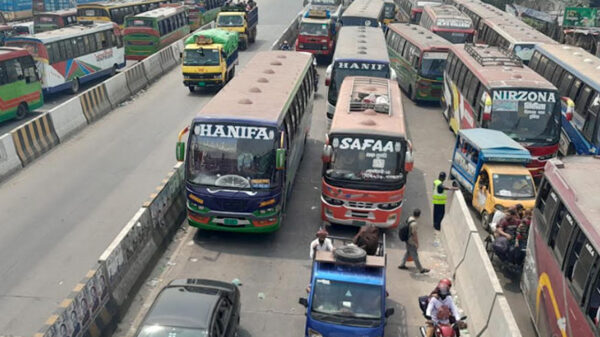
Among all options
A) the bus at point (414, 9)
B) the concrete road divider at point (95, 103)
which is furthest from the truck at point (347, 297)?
the bus at point (414, 9)

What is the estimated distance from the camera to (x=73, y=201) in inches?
631

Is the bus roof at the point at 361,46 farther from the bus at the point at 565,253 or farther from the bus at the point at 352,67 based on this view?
the bus at the point at 565,253

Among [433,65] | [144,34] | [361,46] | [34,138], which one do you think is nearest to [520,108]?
[361,46]

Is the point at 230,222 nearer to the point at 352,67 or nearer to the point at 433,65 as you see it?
the point at 352,67

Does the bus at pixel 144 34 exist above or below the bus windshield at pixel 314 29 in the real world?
below

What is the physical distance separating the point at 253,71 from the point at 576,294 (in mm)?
12534

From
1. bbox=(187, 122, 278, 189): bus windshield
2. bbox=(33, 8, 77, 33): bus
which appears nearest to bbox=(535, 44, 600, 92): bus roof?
bbox=(187, 122, 278, 189): bus windshield

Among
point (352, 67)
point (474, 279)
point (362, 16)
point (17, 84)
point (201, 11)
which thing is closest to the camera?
point (474, 279)

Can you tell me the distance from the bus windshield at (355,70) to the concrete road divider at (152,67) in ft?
41.1

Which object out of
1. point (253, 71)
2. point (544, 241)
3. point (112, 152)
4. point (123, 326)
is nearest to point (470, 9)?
point (253, 71)

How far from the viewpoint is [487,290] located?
10.2m

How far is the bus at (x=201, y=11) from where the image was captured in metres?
47.6

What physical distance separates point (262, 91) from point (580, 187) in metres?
8.81

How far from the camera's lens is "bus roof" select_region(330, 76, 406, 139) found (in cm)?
1452
